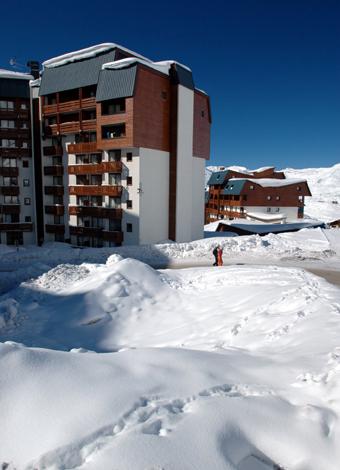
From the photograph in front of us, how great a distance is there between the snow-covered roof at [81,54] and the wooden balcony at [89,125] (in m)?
5.56

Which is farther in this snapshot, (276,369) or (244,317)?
(244,317)

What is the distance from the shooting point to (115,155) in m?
29.7

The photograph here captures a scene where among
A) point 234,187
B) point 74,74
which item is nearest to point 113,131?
point 74,74

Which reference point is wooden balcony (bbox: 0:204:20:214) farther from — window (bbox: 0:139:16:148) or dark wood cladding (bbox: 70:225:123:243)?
window (bbox: 0:139:16:148)

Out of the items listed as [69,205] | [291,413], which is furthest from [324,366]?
[69,205]

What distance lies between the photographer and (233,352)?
302 inches

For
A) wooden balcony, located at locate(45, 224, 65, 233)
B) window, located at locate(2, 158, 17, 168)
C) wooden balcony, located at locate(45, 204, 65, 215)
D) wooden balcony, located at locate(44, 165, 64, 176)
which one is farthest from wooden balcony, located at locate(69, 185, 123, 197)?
window, located at locate(2, 158, 17, 168)

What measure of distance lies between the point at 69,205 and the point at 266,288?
77.5 ft

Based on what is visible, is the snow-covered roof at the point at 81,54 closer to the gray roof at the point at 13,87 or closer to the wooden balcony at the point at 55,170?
the gray roof at the point at 13,87

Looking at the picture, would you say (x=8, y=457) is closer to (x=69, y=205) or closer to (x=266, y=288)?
(x=266, y=288)

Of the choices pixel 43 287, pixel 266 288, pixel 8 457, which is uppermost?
pixel 8 457

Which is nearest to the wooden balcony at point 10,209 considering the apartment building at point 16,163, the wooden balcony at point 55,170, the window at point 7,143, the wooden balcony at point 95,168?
the apartment building at point 16,163

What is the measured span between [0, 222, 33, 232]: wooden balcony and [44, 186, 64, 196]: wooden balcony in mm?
3681

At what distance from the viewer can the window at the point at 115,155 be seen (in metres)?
29.5
